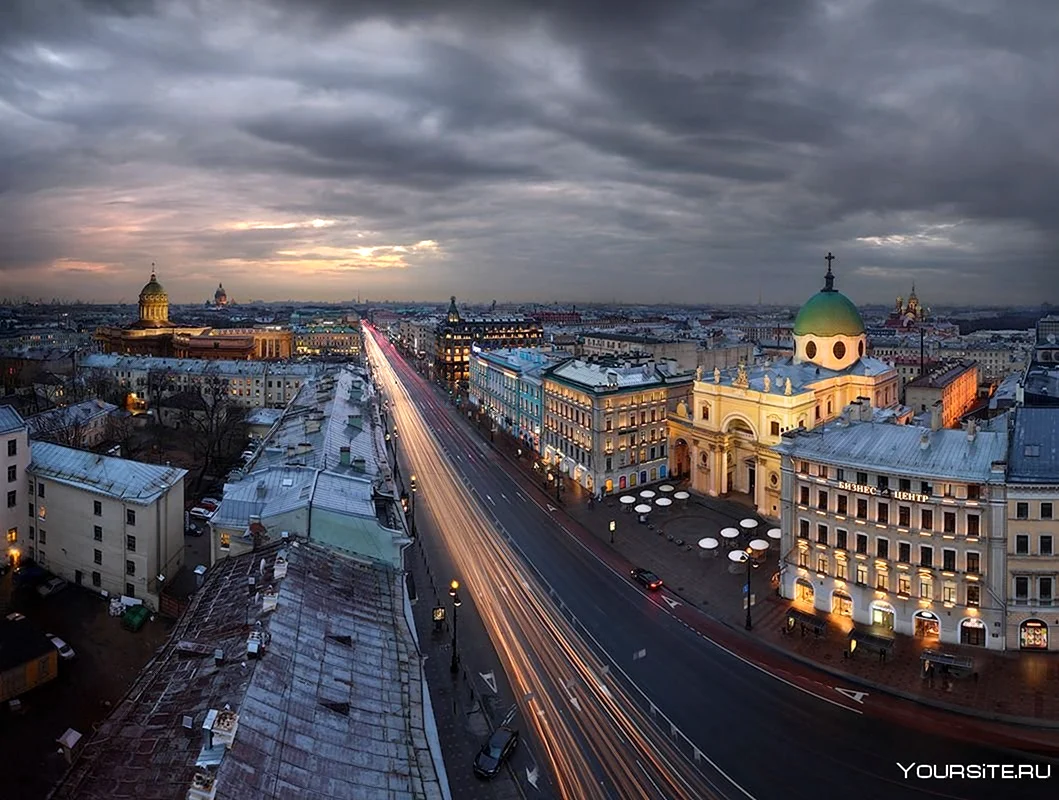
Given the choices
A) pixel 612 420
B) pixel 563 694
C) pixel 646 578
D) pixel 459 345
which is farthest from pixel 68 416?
pixel 459 345

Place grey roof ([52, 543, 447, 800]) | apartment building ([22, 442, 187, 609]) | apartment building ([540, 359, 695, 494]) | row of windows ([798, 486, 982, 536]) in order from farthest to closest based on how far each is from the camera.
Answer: apartment building ([540, 359, 695, 494]) → apartment building ([22, 442, 187, 609]) → row of windows ([798, 486, 982, 536]) → grey roof ([52, 543, 447, 800])

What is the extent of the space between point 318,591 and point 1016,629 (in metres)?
42.5

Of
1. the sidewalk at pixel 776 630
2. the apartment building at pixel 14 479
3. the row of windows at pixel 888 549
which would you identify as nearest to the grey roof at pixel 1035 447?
the row of windows at pixel 888 549

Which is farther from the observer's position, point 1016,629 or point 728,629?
point 728,629

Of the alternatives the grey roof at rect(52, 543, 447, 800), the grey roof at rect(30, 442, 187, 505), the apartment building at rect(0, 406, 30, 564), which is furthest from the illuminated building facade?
the grey roof at rect(52, 543, 447, 800)

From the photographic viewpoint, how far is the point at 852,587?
49.6m

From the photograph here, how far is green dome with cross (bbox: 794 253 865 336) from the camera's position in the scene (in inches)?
3516

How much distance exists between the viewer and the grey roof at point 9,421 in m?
52.9

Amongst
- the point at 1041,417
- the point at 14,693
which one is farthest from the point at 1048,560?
the point at 14,693

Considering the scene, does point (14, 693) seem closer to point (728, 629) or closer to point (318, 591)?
point (318, 591)

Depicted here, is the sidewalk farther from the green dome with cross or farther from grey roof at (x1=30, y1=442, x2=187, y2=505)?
grey roof at (x1=30, y1=442, x2=187, y2=505)

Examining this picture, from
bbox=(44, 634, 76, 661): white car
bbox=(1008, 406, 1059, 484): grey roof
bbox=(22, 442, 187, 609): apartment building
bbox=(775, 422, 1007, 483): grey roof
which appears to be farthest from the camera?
bbox=(22, 442, 187, 609): apartment building

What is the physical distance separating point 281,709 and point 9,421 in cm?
4600

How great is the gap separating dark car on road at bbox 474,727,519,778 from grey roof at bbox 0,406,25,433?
43146mm
